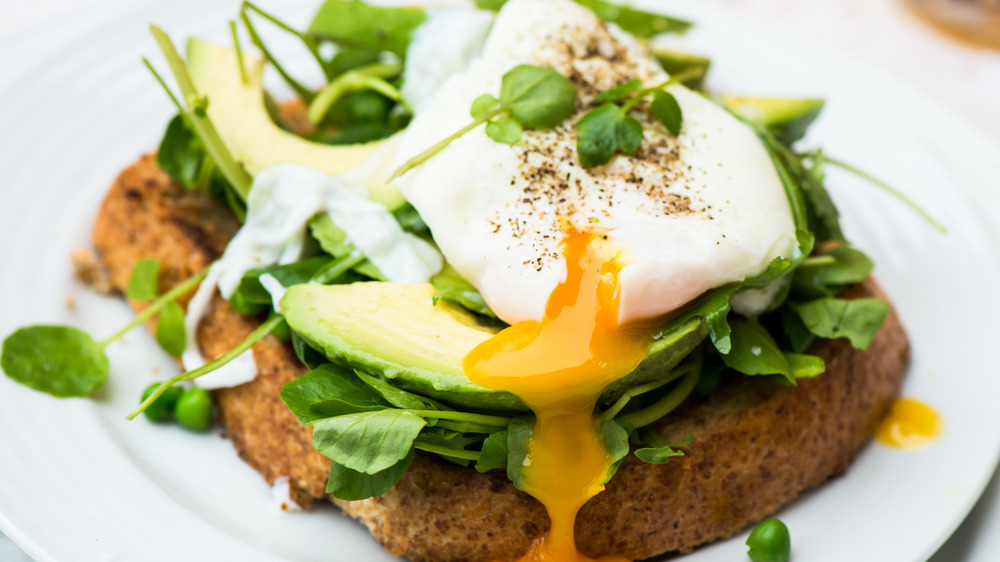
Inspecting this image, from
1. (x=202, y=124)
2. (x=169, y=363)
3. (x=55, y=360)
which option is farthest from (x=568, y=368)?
(x=55, y=360)

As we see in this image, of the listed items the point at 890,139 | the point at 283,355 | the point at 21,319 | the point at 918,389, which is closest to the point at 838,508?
the point at 918,389

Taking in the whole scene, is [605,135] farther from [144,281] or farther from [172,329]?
[144,281]

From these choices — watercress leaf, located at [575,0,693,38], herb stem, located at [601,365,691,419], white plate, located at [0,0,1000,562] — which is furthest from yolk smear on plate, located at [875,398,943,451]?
watercress leaf, located at [575,0,693,38]

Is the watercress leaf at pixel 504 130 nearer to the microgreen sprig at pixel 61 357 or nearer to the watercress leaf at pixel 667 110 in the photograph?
the watercress leaf at pixel 667 110

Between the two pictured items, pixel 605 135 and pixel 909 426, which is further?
pixel 909 426

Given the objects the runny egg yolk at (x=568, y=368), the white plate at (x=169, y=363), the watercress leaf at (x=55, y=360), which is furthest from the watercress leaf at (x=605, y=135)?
the watercress leaf at (x=55, y=360)

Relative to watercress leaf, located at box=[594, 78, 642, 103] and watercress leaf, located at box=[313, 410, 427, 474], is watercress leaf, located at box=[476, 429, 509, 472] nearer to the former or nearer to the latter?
watercress leaf, located at box=[313, 410, 427, 474]
